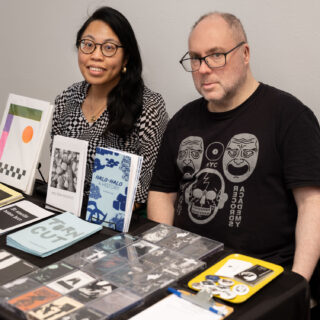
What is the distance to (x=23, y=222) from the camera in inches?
58.6

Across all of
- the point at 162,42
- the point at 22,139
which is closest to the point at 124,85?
the point at 162,42

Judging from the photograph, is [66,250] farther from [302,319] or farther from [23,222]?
[302,319]

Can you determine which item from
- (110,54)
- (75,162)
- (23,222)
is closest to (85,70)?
(110,54)

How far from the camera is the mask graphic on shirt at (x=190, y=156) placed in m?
1.66

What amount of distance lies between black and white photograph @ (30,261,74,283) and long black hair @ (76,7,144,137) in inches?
32.7

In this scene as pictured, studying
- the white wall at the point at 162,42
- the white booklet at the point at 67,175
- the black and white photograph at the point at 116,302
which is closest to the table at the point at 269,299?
the black and white photograph at the point at 116,302

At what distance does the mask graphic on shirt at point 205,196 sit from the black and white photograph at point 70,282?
0.57m

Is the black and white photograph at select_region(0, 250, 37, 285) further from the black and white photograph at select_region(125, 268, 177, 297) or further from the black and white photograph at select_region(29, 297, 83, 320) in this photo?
the black and white photograph at select_region(125, 268, 177, 297)

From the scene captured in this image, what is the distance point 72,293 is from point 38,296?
8 cm

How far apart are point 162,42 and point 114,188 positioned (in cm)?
107

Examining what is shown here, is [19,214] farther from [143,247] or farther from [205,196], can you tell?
[205,196]

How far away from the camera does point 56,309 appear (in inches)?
39.9

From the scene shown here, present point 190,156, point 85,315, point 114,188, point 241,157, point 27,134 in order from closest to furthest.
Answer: point 85,315 < point 114,188 < point 241,157 < point 190,156 < point 27,134

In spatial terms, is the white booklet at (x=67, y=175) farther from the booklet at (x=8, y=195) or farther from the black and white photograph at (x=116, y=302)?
the black and white photograph at (x=116, y=302)
